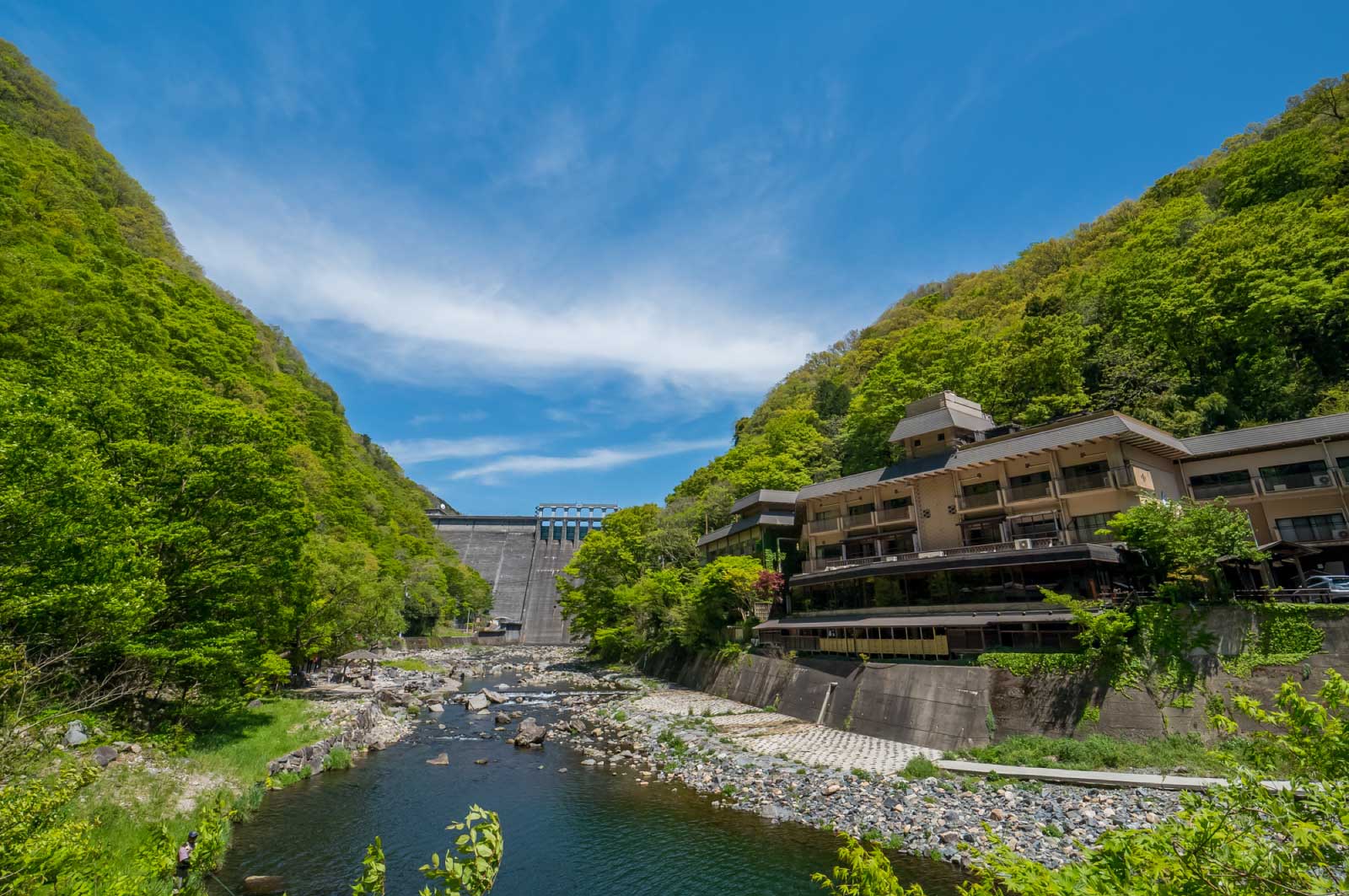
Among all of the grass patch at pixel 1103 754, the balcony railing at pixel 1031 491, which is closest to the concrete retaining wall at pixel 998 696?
the grass patch at pixel 1103 754

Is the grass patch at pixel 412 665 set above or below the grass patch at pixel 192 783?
below

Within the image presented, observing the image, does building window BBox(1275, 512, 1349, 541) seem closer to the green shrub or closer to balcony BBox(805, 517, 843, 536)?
balcony BBox(805, 517, 843, 536)

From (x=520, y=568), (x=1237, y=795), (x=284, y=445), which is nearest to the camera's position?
(x=1237, y=795)

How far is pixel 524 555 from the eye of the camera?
118938 mm

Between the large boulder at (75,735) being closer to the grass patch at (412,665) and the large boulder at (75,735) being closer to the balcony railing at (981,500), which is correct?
the balcony railing at (981,500)

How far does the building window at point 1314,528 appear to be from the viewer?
2367 centimetres

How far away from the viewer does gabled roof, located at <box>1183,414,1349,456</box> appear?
78.6 feet

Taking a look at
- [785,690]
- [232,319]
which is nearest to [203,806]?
[785,690]

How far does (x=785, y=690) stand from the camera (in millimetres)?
30562

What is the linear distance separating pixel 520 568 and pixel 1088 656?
10603 cm

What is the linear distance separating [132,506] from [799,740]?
25.7 metres

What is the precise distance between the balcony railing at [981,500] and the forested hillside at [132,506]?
31.3 meters

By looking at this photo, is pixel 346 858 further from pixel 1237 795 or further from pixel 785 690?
pixel 785 690

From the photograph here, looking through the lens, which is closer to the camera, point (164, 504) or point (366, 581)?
point (164, 504)
